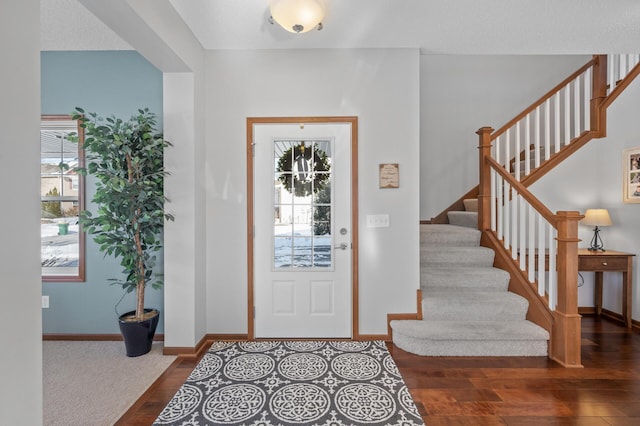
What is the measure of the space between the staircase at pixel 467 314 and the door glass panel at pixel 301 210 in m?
1.02

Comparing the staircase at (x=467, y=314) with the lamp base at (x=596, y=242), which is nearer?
the staircase at (x=467, y=314)

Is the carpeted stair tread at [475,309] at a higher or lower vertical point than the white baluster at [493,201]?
lower

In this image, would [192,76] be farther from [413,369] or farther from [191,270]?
[413,369]

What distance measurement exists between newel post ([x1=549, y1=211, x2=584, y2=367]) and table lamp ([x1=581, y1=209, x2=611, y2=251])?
4.24ft

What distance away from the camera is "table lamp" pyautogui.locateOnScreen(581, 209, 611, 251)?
3.65 m

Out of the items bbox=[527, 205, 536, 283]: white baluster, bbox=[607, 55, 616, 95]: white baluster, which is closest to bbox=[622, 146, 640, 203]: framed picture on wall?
bbox=[607, 55, 616, 95]: white baluster

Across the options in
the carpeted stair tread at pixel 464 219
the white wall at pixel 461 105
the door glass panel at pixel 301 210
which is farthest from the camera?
the white wall at pixel 461 105

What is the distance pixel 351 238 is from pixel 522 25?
7.51 feet

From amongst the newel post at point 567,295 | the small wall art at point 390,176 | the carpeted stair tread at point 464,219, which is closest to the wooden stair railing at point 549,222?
the newel post at point 567,295

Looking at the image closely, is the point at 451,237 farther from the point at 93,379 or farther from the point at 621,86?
the point at 93,379

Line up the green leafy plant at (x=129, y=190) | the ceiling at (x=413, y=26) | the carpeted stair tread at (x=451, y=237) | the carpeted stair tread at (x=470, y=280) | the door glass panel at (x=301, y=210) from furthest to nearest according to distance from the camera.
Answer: the carpeted stair tread at (x=451, y=237)
the carpeted stair tread at (x=470, y=280)
the door glass panel at (x=301, y=210)
the green leafy plant at (x=129, y=190)
the ceiling at (x=413, y=26)

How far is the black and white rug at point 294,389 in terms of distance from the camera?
2025 mm

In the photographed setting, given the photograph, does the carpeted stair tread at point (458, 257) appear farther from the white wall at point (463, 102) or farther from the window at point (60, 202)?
the window at point (60, 202)

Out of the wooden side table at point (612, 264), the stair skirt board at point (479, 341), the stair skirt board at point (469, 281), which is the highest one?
the wooden side table at point (612, 264)
